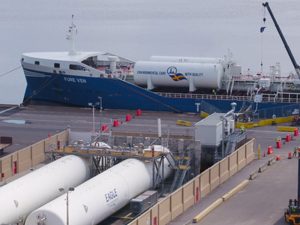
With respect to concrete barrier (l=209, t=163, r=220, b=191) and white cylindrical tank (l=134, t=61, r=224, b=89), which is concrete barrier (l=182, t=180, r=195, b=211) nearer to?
concrete barrier (l=209, t=163, r=220, b=191)

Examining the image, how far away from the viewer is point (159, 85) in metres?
53.3

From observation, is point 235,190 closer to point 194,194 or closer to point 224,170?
point 224,170

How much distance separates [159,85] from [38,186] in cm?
2687

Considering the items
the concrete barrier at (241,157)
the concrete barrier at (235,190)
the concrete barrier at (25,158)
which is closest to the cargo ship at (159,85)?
the concrete barrier at (241,157)

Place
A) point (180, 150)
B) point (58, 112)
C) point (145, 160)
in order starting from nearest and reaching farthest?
point (145, 160)
point (180, 150)
point (58, 112)

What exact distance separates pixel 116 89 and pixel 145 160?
22.4m

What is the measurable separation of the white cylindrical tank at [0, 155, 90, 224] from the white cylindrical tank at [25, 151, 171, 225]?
1393 mm

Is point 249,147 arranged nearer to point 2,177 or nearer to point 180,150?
point 180,150

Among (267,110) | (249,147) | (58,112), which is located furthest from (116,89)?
(249,147)

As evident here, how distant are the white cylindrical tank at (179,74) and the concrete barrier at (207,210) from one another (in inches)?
902

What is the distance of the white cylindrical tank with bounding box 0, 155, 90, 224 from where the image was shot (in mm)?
25297

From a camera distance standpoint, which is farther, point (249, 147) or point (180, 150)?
point (249, 147)

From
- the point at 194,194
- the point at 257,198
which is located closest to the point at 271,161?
the point at 257,198

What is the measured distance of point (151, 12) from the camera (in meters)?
136
